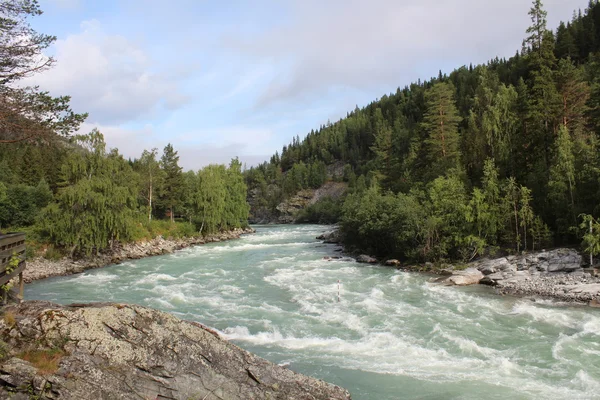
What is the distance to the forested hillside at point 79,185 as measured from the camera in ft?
35.9

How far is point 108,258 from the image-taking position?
33156 mm

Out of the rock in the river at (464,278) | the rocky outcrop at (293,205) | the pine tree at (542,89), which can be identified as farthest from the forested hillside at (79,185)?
the rocky outcrop at (293,205)

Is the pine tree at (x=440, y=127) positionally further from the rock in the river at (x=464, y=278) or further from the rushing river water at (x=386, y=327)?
the rushing river water at (x=386, y=327)

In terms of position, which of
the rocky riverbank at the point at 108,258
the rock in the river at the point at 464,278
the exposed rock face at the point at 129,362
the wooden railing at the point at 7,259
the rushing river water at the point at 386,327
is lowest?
the rushing river water at the point at 386,327

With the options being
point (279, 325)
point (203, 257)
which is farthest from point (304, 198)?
point (279, 325)

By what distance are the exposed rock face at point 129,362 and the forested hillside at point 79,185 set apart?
6539 millimetres

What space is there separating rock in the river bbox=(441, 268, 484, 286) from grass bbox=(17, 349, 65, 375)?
2003cm

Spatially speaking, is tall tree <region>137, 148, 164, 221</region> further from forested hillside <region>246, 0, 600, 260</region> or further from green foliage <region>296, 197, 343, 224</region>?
green foliage <region>296, 197, 343, 224</region>

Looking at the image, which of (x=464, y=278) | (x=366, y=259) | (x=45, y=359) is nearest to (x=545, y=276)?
(x=464, y=278)

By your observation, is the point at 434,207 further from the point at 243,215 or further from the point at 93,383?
the point at 243,215

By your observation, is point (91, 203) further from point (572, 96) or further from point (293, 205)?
point (293, 205)

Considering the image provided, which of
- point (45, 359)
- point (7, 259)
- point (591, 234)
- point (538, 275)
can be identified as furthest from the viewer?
point (538, 275)

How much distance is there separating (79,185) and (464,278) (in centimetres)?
3088

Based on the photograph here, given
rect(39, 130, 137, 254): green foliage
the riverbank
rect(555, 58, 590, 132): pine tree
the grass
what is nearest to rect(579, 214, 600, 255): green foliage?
the riverbank
